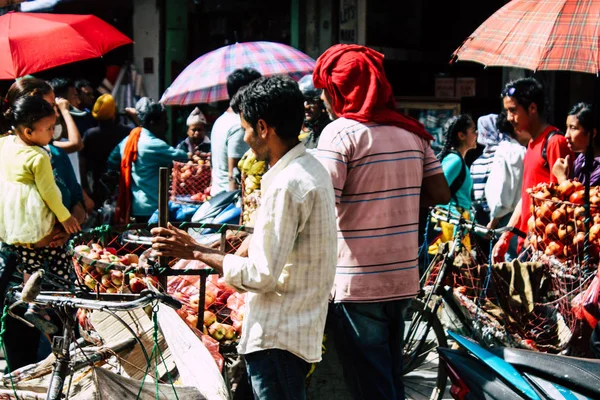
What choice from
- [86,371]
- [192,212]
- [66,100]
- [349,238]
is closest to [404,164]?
[349,238]

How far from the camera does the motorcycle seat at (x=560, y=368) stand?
3.28m

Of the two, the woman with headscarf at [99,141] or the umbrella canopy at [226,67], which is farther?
the woman with headscarf at [99,141]

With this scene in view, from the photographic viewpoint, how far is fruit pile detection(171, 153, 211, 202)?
303 inches

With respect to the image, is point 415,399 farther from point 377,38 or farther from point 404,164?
point 377,38

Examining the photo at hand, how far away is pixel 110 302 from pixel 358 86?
1.51 meters

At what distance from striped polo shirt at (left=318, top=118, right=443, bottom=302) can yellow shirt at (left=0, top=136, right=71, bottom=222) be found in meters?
2.03

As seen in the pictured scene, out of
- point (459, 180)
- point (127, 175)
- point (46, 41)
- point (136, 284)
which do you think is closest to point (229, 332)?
point (136, 284)

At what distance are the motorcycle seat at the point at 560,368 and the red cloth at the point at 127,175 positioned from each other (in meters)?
4.84

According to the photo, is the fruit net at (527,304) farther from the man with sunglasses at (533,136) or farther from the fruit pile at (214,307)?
the fruit pile at (214,307)

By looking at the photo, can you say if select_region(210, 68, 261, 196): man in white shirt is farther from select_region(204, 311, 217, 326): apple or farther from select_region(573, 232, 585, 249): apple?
select_region(573, 232, 585, 249): apple

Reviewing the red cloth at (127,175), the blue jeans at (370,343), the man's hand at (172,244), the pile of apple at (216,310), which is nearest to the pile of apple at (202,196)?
the red cloth at (127,175)

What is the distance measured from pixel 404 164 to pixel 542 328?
1978 millimetres

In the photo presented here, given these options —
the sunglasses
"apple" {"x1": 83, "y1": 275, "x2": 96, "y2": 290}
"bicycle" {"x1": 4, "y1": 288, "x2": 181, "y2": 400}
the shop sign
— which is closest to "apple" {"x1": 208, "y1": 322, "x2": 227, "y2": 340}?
"bicycle" {"x1": 4, "y1": 288, "x2": 181, "y2": 400}

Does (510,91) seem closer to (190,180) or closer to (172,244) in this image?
(190,180)
